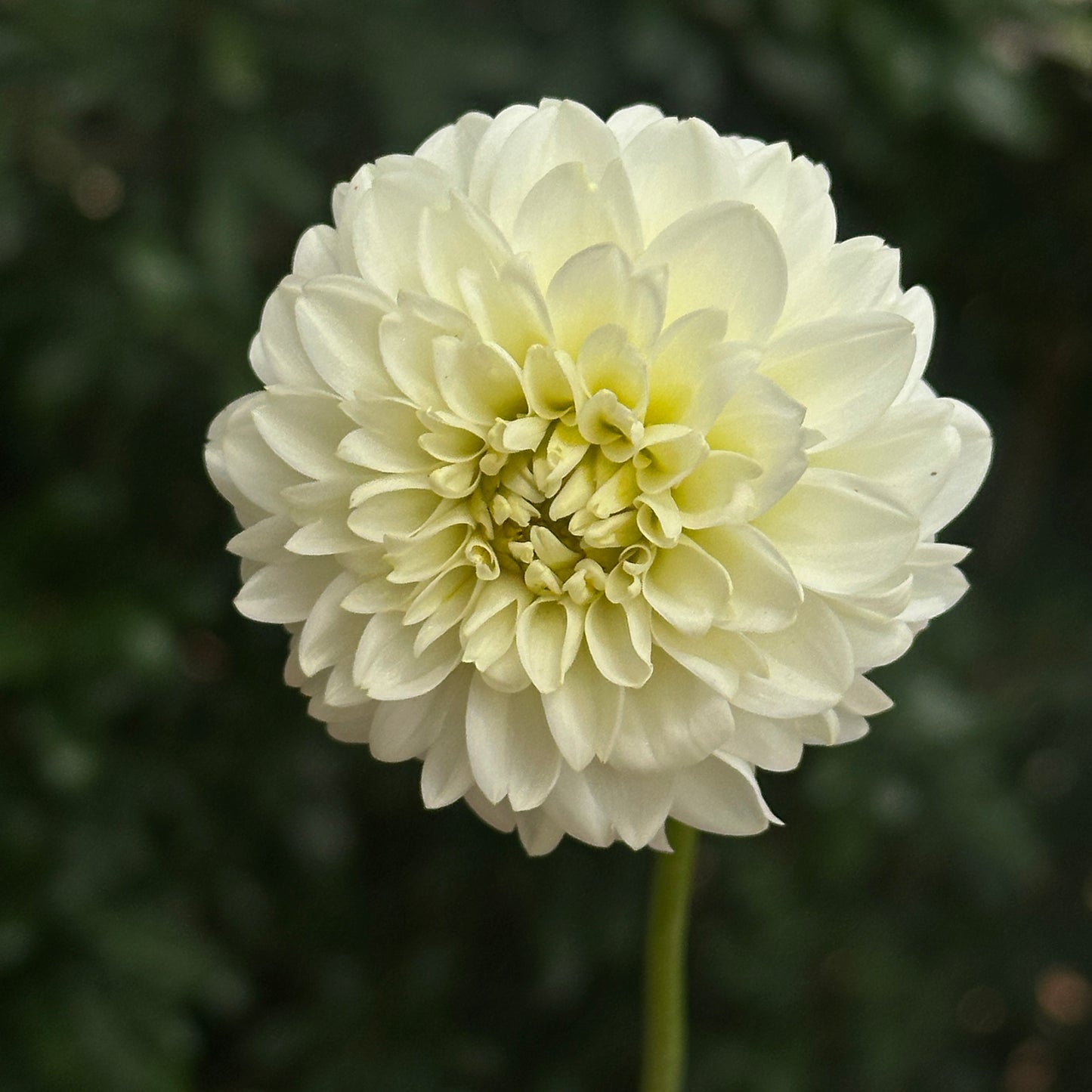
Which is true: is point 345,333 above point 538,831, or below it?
above

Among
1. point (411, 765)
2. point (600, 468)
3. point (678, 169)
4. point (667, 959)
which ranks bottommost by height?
point (411, 765)

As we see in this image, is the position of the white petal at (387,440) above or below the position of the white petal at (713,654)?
above

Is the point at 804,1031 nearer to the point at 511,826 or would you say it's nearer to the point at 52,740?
the point at 52,740

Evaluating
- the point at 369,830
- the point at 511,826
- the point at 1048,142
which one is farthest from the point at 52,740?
the point at 1048,142

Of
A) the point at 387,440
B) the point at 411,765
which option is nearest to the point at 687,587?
the point at 387,440

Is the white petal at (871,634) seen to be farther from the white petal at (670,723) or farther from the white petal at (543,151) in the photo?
the white petal at (543,151)

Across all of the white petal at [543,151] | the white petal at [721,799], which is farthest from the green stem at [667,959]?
the white petal at [543,151]

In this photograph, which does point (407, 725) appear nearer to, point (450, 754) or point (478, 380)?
point (450, 754)
